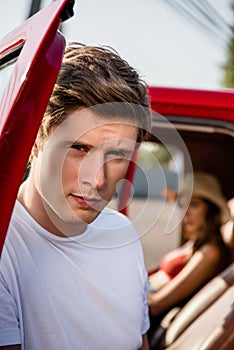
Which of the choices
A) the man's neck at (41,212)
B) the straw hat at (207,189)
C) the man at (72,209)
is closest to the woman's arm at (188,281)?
the straw hat at (207,189)

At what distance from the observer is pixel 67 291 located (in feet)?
5.02

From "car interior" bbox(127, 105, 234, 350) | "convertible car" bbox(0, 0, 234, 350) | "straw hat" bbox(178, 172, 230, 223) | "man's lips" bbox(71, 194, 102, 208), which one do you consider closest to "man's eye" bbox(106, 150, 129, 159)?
"man's lips" bbox(71, 194, 102, 208)

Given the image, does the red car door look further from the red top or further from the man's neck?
the red top

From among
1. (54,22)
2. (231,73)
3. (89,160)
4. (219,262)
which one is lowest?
(231,73)

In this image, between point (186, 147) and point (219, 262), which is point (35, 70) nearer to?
point (219, 262)

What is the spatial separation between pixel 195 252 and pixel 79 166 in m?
2.14

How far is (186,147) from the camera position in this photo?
12.3 ft

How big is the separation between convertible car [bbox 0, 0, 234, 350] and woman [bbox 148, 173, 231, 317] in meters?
0.17

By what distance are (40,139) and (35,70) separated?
1.15ft

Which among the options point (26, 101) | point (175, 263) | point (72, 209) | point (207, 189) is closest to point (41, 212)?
point (72, 209)

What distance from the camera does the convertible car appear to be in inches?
45.0

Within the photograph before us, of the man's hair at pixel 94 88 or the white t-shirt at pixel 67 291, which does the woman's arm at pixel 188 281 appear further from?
the man's hair at pixel 94 88

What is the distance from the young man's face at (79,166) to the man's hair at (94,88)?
0.03 metres

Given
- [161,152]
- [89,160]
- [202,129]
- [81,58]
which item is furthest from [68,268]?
[161,152]
